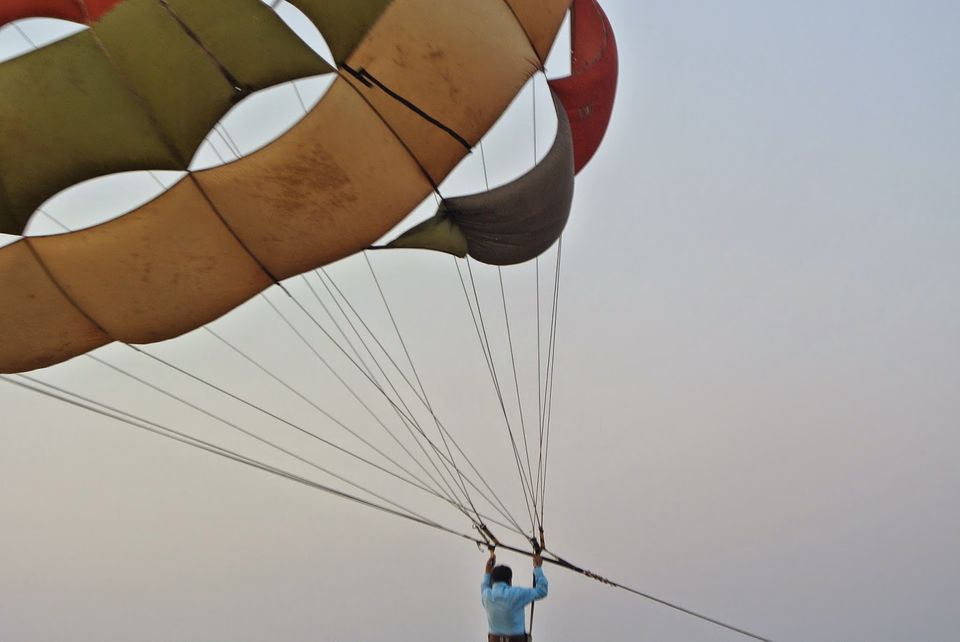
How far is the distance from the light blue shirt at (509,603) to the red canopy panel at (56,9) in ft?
15.7

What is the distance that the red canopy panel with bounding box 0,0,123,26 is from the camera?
24.3 ft

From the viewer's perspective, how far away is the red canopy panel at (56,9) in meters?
7.41

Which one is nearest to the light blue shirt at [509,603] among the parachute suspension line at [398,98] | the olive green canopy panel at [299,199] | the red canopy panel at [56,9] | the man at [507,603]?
the man at [507,603]

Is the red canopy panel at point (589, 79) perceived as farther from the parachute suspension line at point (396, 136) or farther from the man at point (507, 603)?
the man at point (507, 603)

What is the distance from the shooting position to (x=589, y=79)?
29.2 ft

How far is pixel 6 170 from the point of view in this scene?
7039mm

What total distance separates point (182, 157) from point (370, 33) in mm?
1498

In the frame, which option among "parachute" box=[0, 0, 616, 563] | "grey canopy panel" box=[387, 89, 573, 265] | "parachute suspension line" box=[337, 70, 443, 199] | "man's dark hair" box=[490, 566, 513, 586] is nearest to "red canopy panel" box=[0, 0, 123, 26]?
"parachute" box=[0, 0, 616, 563]

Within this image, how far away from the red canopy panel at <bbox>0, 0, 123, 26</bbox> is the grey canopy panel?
2.61 metres

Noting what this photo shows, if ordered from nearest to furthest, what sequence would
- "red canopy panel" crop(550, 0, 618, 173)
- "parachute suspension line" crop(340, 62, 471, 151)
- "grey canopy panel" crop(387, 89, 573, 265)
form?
"parachute suspension line" crop(340, 62, 471, 151) < "grey canopy panel" crop(387, 89, 573, 265) < "red canopy panel" crop(550, 0, 618, 173)

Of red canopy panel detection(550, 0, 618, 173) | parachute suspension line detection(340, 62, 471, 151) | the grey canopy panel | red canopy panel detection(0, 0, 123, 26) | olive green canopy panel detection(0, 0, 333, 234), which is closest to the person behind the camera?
olive green canopy panel detection(0, 0, 333, 234)

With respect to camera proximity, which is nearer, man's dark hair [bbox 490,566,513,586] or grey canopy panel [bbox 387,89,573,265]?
man's dark hair [bbox 490,566,513,586]

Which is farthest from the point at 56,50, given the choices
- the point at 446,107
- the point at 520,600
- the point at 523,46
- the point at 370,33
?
the point at 520,600

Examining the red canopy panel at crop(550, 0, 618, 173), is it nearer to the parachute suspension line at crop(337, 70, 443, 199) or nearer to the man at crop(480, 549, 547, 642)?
the parachute suspension line at crop(337, 70, 443, 199)
